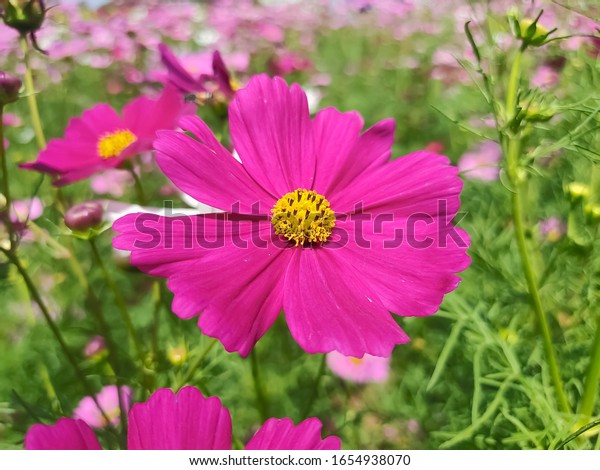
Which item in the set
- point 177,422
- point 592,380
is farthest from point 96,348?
point 592,380

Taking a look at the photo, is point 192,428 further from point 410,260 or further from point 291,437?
point 410,260

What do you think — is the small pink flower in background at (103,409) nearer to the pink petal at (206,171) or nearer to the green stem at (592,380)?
the pink petal at (206,171)

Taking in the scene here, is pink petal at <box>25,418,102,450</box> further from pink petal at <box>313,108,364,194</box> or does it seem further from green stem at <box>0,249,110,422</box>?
pink petal at <box>313,108,364,194</box>

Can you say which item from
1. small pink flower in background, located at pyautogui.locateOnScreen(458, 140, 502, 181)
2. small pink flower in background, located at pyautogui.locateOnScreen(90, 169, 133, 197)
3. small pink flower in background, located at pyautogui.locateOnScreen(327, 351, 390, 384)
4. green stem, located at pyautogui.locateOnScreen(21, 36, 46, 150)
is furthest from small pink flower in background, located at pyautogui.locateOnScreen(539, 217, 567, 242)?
small pink flower in background, located at pyautogui.locateOnScreen(90, 169, 133, 197)

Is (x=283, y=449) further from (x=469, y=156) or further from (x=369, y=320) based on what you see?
(x=469, y=156)

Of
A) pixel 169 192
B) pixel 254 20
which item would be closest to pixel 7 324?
pixel 169 192
